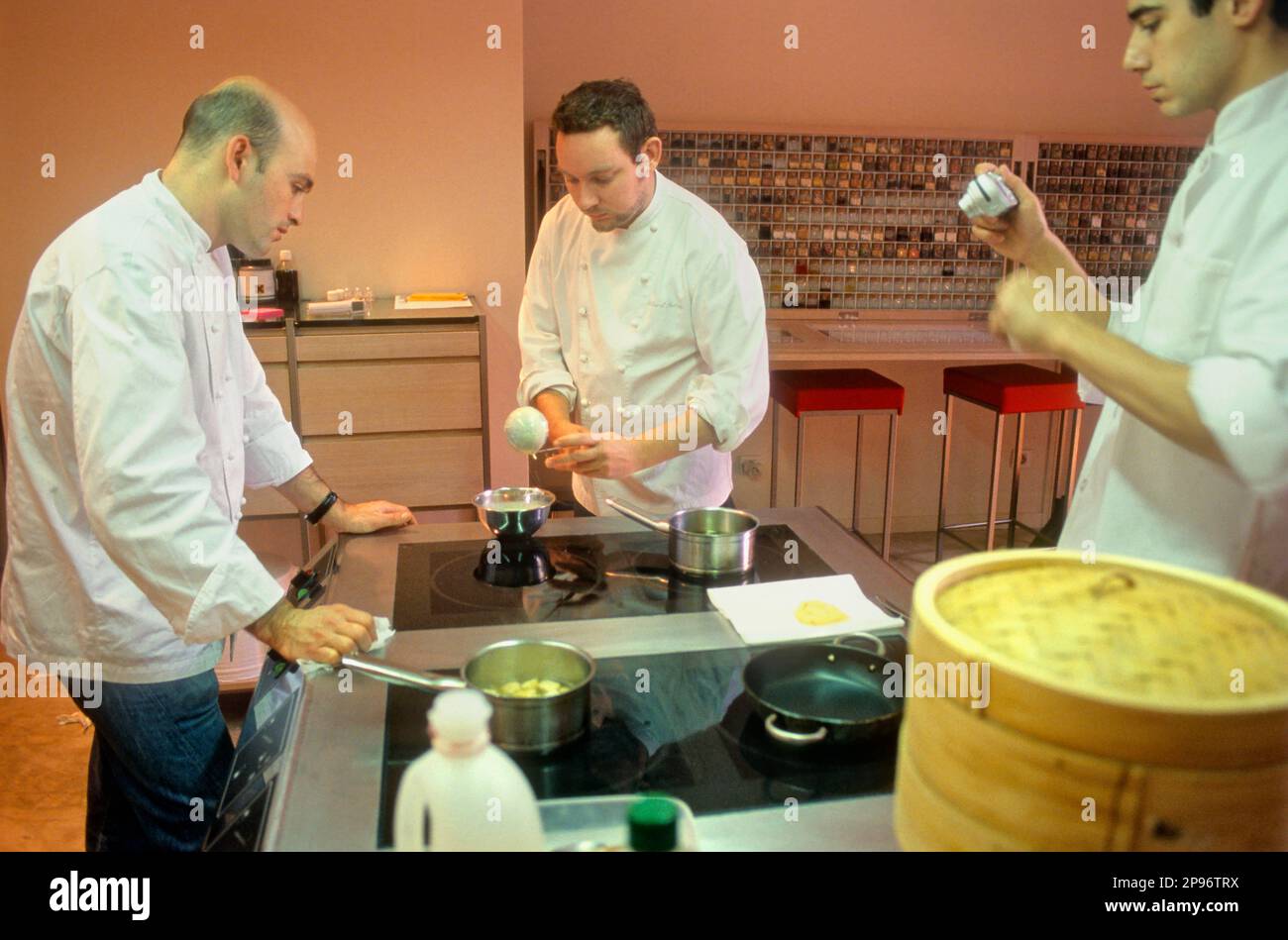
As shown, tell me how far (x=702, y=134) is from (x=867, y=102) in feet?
2.61

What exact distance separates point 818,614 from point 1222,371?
661 mm

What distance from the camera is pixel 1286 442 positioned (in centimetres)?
92

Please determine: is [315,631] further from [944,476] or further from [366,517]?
[944,476]

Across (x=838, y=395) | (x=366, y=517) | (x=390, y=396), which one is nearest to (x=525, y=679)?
(x=366, y=517)

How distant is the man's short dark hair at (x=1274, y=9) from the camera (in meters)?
1.03

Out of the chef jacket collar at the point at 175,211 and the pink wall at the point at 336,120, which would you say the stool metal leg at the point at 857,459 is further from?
the chef jacket collar at the point at 175,211

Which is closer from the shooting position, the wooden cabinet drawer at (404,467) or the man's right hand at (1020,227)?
the man's right hand at (1020,227)

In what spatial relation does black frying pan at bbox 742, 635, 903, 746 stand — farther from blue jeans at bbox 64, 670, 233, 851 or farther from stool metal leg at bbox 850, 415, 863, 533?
stool metal leg at bbox 850, 415, 863, 533

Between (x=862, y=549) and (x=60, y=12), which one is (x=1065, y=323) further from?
(x=60, y=12)

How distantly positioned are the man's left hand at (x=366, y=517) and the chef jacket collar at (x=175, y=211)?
56 centimetres

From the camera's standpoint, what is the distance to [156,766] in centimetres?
159

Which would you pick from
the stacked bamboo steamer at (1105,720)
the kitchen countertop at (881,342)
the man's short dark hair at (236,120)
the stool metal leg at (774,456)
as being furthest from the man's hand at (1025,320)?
the stool metal leg at (774,456)

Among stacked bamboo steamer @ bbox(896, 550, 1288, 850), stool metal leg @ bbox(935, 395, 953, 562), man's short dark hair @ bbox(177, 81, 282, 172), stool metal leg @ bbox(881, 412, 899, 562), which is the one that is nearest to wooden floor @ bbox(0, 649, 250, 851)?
man's short dark hair @ bbox(177, 81, 282, 172)

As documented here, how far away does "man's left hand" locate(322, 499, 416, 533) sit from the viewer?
193cm
